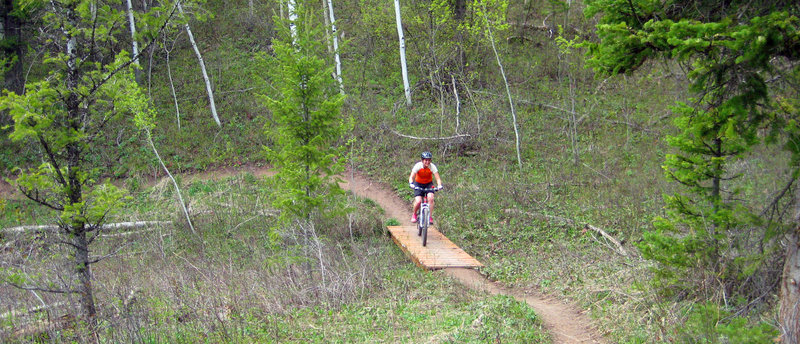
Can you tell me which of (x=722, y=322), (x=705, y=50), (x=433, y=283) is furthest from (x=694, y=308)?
(x=433, y=283)

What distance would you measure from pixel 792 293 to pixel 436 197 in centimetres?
1126

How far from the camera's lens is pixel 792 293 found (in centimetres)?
519

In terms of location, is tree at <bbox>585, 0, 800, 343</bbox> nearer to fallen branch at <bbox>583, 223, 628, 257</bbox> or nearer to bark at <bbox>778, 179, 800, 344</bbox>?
bark at <bbox>778, 179, 800, 344</bbox>

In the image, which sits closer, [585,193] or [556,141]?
[585,193]

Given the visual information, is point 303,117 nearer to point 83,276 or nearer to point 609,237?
point 83,276

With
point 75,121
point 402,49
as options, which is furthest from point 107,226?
point 402,49

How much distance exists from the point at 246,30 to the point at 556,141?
19.6 meters

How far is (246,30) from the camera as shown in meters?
31.2

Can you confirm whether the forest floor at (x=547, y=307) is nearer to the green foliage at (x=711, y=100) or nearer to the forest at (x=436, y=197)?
the forest at (x=436, y=197)

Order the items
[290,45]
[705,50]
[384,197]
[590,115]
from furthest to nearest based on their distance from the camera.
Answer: [590,115] → [384,197] → [290,45] → [705,50]

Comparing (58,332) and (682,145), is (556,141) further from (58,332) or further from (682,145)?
(58,332)

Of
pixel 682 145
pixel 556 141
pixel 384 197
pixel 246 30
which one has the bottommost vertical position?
pixel 384 197

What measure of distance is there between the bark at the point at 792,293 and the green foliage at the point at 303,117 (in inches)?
296

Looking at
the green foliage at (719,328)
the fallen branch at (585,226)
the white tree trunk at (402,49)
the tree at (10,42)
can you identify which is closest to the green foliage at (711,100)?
the green foliage at (719,328)
